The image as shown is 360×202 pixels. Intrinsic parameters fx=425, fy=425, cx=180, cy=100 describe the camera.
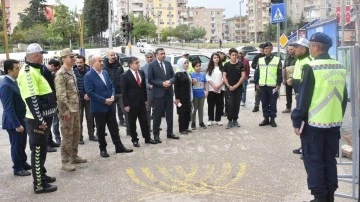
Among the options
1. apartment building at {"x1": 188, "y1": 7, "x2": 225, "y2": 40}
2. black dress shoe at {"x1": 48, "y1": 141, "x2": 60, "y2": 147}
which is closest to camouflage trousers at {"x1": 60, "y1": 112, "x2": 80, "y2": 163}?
black dress shoe at {"x1": 48, "y1": 141, "x2": 60, "y2": 147}

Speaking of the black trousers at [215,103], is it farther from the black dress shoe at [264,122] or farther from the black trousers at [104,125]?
the black trousers at [104,125]

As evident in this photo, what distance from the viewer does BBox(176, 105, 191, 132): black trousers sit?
955 centimetres

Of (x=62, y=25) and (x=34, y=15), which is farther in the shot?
(x=34, y=15)

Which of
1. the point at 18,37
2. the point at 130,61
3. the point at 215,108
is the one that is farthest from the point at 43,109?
the point at 18,37

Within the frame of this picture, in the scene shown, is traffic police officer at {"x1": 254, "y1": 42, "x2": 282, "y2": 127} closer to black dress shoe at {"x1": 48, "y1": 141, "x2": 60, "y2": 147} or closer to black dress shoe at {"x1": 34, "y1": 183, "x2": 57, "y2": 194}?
black dress shoe at {"x1": 48, "y1": 141, "x2": 60, "y2": 147}

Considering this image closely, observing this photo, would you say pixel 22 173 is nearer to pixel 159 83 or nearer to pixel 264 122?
pixel 159 83

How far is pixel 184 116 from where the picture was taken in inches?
380

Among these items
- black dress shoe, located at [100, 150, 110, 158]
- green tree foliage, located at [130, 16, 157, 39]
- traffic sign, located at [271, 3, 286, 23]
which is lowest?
black dress shoe, located at [100, 150, 110, 158]

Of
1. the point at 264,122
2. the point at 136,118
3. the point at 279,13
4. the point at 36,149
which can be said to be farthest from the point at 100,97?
the point at 279,13

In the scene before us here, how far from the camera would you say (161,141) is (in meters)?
8.91

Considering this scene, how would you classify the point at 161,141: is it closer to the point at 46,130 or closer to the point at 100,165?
the point at 100,165

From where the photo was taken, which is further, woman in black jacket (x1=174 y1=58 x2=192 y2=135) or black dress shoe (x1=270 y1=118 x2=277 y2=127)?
black dress shoe (x1=270 y1=118 x2=277 y2=127)

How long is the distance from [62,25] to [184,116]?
149 ft

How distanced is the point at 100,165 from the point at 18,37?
196 ft
